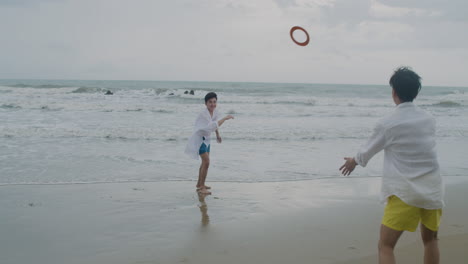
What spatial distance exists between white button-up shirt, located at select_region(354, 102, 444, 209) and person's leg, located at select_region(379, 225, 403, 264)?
0.22 meters

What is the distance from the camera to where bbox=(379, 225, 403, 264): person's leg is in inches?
107

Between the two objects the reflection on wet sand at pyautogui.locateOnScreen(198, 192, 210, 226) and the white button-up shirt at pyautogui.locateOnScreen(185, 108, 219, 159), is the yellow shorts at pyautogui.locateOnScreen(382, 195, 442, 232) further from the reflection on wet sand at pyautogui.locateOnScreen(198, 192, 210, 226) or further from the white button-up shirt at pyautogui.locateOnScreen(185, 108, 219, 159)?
the white button-up shirt at pyautogui.locateOnScreen(185, 108, 219, 159)

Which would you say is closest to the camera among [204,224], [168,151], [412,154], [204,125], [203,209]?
[412,154]

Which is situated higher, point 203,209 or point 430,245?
point 430,245

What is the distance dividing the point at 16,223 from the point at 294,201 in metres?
3.43

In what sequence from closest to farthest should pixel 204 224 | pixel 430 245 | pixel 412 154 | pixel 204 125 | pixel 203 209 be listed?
pixel 412 154 < pixel 430 245 < pixel 204 224 < pixel 203 209 < pixel 204 125

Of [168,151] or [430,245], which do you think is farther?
[168,151]

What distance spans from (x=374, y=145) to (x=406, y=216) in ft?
1.56

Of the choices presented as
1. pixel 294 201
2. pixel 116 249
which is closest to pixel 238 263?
pixel 116 249

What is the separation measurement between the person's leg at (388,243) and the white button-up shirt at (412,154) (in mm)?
220

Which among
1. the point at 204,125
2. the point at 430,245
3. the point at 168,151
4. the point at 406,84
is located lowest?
the point at 168,151

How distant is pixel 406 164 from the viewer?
106 inches

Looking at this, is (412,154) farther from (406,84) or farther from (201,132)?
(201,132)

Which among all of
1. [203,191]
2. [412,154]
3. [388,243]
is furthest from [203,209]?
[412,154]
